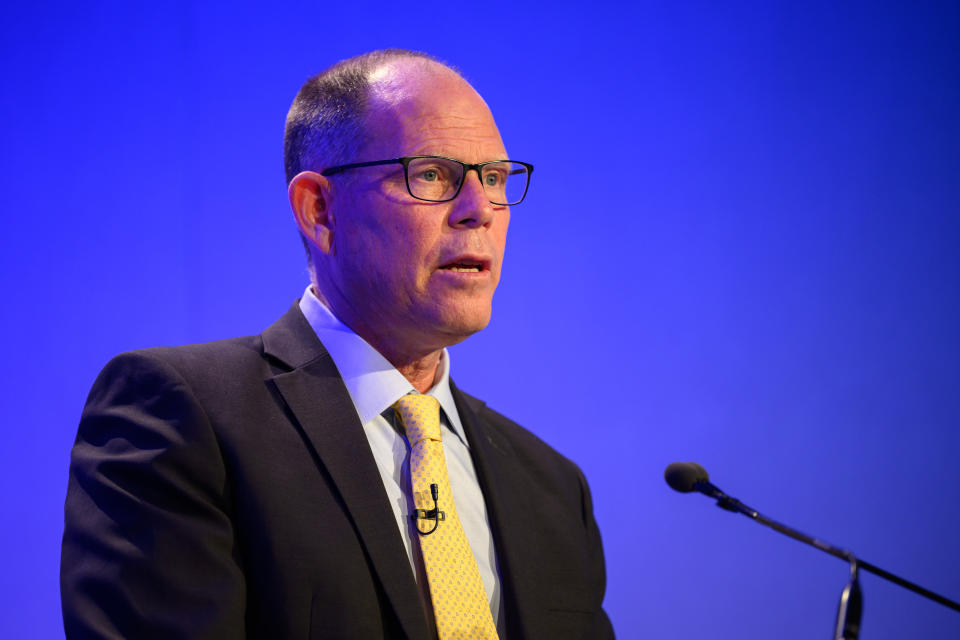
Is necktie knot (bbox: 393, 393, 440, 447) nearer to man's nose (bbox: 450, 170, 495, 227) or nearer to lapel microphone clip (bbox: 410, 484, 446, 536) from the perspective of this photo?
lapel microphone clip (bbox: 410, 484, 446, 536)

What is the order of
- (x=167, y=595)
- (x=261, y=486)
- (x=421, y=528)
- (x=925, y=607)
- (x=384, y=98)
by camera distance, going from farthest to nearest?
1. (x=925, y=607)
2. (x=384, y=98)
3. (x=421, y=528)
4. (x=261, y=486)
5. (x=167, y=595)

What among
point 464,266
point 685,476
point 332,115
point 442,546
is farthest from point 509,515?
point 332,115

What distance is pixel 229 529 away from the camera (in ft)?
4.61

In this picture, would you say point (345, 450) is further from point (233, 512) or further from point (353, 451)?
point (233, 512)

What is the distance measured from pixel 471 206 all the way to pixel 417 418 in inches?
16.4

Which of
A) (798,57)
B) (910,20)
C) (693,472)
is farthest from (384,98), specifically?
(910,20)

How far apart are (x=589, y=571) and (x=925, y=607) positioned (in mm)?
1744

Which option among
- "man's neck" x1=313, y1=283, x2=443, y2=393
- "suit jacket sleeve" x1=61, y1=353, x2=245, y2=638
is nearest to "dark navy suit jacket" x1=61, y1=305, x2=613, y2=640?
"suit jacket sleeve" x1=61, y1=353, x2=245, y2=638

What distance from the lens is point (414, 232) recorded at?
5.37 feet

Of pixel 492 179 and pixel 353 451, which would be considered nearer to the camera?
pixel 353 451

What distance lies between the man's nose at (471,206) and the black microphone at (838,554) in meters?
0.59

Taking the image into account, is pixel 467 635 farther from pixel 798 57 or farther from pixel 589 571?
pixel 798 57

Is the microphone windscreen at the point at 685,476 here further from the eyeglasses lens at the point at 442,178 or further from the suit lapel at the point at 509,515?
the eyeglasses lens at the point at 442,178

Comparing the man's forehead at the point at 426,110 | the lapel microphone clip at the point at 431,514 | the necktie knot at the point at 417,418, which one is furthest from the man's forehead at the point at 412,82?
the lapel microphone clip at the point at 431,514
